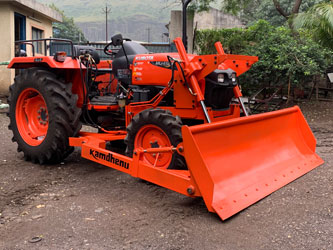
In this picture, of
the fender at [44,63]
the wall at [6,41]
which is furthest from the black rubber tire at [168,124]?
the wall at [6,41]

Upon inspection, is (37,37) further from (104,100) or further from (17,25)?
(104,100)

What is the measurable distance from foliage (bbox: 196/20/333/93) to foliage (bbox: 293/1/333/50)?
14.3 inches

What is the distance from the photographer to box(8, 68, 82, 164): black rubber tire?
5098mm

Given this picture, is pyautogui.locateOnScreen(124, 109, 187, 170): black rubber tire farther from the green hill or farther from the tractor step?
the green hill

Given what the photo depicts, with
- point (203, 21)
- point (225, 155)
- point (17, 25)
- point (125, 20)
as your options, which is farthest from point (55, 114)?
point (125, 20)

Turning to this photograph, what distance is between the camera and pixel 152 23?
497ft

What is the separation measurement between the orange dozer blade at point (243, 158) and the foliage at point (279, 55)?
18.4 feet

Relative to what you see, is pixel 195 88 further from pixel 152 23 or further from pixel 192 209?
pixel 152 23

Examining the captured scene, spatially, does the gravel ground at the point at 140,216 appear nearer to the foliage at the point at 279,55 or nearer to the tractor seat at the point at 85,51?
the tractor seat at the point at 85,51

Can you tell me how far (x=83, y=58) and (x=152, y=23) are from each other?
15134 centimetres

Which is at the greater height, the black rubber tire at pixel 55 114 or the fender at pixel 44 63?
the fender at pixel 44 63

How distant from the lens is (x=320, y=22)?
9.88 meters

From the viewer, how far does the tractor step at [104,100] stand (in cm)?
532

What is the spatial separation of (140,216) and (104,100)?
89.0 inches
